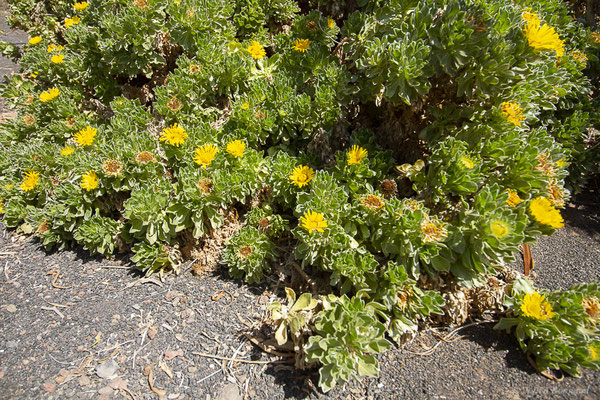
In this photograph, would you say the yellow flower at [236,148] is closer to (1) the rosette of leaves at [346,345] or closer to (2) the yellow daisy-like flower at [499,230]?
(1) the rosette of leaves at [346,345]

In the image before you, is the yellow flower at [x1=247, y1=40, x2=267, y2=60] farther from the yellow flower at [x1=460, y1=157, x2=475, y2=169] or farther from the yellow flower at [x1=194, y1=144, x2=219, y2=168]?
the yellow flower at [x1=460, y1=157, x2=475, y2=169]

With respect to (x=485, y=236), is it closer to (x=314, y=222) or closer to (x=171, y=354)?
(x=314, y=222)

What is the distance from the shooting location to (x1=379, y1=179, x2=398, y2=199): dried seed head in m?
2.44

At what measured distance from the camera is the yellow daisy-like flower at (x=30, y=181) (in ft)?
10.1

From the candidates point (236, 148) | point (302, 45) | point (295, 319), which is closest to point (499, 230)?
point (295, 319)

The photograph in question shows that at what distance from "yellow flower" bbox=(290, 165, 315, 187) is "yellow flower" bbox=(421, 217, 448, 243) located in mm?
847

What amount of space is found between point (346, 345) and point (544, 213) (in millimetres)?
1410

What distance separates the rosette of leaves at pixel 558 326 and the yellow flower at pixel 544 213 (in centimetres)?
43

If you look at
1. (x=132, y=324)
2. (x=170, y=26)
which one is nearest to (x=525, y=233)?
(x=132, y=324)

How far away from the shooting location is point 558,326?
2016mm

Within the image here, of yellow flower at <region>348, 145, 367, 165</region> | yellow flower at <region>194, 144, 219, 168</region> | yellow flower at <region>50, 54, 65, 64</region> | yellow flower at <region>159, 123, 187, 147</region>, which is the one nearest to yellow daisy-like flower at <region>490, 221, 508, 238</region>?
yellow flower at <region>348, 145, 367, 165</region>

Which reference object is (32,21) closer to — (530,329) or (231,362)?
(231,362)

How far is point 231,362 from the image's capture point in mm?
2146

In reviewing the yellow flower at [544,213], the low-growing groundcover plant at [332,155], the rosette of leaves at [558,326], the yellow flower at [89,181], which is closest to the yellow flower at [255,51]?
the low-growing groundcover plant at [332,155]
